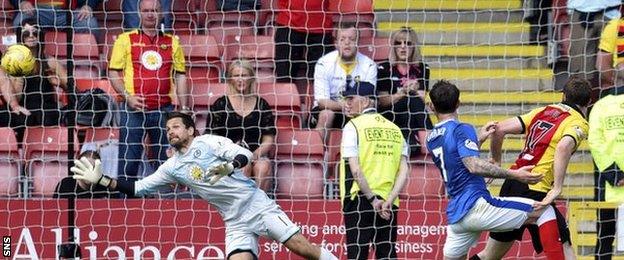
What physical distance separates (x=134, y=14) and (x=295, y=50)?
1455 mm

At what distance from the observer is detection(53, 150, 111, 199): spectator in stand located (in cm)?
1387

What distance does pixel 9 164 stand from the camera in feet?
46.8

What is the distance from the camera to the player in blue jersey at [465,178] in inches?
462

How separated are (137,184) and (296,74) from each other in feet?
9.69

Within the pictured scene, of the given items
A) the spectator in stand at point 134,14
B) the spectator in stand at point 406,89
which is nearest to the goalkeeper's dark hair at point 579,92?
the spectator in stand at point 406,89

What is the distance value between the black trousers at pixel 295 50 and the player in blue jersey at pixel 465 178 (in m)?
3.43

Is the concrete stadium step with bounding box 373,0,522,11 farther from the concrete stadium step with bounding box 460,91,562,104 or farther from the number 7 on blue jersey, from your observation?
the number 7 on blue jersey

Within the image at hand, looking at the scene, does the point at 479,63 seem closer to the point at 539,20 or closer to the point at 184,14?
the point at 539,20

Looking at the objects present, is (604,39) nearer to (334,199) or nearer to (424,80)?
(424,80)

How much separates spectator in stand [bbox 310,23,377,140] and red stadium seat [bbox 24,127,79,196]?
2.03 metres

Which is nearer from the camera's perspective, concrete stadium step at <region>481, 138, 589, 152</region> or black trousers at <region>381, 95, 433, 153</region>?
black trousers at <region>381, 95, 433, 153</region>

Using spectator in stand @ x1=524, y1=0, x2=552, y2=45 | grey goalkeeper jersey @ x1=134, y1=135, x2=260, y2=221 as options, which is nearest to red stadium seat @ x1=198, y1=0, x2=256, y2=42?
spectator in stand @ x1=524, y1=0, x2=552, y2=45

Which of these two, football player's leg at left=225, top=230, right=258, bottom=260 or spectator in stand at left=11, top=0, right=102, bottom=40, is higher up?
spectator in stand at left=11, top=0, right=102, bottom=40

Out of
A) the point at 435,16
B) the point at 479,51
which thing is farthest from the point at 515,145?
the point at 435,16
